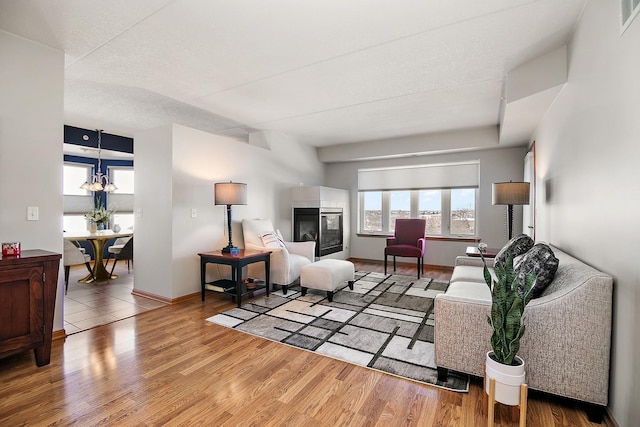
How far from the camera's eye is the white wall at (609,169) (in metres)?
1.42

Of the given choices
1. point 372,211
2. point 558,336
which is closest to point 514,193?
point 558,336

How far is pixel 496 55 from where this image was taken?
271 centimetres

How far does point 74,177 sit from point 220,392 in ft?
22.1

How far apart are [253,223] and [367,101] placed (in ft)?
7.51

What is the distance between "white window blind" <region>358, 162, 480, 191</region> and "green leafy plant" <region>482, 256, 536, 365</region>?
14.8ft

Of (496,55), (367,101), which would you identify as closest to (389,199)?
(367,101)

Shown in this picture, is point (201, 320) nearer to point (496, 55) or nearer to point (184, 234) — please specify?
point (184, 234)

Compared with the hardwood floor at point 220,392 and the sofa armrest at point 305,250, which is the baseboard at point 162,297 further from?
the sofa armrest at point 305,250

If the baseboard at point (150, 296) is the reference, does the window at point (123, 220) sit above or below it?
above

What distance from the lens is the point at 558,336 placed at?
1667mm

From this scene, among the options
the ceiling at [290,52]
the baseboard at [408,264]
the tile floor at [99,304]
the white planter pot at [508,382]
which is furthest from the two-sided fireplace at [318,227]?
the white planter pot at [508,382]

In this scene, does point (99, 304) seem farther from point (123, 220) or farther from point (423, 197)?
point (423, 197)

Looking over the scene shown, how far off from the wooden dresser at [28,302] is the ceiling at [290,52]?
177 cm

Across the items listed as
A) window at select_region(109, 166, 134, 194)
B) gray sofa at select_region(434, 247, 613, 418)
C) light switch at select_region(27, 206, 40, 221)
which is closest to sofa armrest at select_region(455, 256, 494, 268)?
gray sofa at select_region(434, 247, 613, 418)
